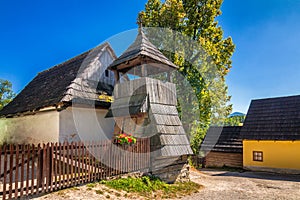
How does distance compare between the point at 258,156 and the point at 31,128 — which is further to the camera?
the point at 258,156

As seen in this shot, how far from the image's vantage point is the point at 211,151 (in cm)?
1823

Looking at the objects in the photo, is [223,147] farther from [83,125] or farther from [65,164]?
[65,164]

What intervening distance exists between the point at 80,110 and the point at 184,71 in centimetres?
828

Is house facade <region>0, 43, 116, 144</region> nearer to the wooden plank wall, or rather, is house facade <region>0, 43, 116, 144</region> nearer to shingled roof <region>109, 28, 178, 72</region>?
shingled roof <region>109, 28, 178, 72</region>

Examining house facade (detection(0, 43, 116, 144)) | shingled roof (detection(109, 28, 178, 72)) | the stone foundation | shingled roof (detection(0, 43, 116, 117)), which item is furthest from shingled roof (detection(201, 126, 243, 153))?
shingled roof (detection(0, 43, 116, 117))

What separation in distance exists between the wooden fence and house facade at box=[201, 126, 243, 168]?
1081cm

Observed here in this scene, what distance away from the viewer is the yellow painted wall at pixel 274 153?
1380 cm

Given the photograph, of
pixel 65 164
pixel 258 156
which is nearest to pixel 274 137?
pixel 258 156

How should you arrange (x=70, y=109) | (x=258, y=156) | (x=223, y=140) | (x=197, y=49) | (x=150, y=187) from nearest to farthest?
(x=150, y=187), (x=70, y=109), (x=258, y=156), (x=197, y=49), (x=223, y=140)

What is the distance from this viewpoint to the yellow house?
13953 millimetres

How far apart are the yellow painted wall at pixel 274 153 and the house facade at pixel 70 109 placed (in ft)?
34.0

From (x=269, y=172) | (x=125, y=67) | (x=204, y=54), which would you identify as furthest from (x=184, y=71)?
(x=269, y=172)

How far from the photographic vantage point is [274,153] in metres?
14.6

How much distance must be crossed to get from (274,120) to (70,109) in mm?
13987
